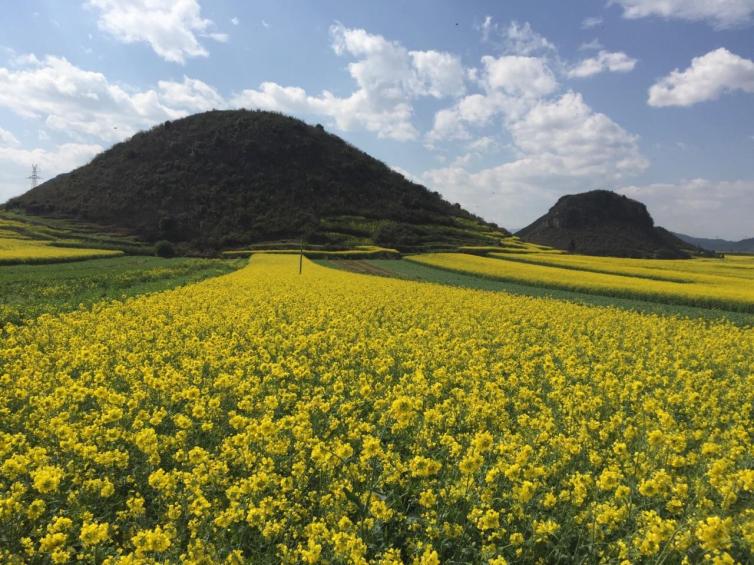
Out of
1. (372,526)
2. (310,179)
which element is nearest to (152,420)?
(372,526)

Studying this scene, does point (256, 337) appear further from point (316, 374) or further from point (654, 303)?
point (654, 303)

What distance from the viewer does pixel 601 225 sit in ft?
502

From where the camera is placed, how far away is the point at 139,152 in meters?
115

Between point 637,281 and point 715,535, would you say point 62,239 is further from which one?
point 715,535

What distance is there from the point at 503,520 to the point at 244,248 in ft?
267

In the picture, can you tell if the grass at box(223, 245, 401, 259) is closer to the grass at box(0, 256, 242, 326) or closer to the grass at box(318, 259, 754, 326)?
the grass at box(318, 259, 754, 326)

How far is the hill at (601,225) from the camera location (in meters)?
145

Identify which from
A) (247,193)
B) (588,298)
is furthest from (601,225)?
(588,298)

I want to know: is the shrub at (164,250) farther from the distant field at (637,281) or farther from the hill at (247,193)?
the distant field at (637,281)

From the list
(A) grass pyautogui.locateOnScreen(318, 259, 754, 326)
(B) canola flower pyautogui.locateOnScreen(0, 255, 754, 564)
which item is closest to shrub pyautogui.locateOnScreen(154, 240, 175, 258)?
(A) grass pyautogui.locateOnScreen(318, 259, 754, 326)

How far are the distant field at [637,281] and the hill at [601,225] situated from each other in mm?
97689

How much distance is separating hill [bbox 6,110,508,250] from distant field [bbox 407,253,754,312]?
33754 mm

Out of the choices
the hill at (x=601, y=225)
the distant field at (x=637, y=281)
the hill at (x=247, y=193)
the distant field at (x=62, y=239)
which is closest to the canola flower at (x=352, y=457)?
the distant field at (x=637, y=281)

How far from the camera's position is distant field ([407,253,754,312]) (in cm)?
2873
